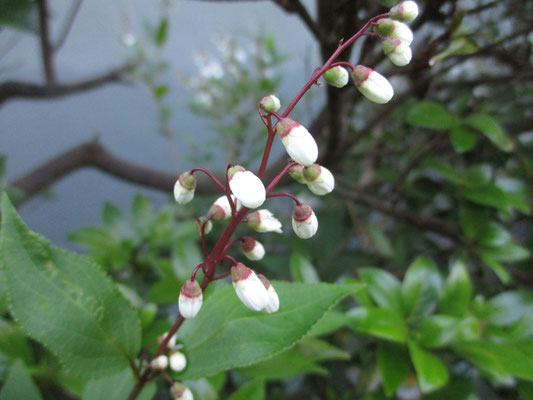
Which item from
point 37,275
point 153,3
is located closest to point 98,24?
point 153,3

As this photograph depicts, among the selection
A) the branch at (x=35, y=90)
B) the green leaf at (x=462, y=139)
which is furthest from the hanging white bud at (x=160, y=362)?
the branch at (x=35, y=90)

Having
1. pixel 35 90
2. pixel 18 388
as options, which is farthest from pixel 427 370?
pixel 35 90

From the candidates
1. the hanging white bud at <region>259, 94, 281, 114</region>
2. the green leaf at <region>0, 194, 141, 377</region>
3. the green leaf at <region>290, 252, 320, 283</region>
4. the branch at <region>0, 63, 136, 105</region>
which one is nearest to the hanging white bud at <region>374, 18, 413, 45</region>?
the hanging white bud at <region>259, 94, 281, 114</region>

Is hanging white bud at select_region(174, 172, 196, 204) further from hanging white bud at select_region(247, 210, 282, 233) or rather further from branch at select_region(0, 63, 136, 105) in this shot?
branch at select_region(0, 63, 136, 105)

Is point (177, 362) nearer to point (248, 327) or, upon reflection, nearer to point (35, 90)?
point (248, 327)

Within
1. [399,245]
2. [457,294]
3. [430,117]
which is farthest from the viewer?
[399,245]

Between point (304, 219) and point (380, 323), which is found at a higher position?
point (304, 219)

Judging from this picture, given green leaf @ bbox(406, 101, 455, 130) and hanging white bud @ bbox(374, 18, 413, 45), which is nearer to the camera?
hanging white bud @ bbox(374, 18, 413, 45)
